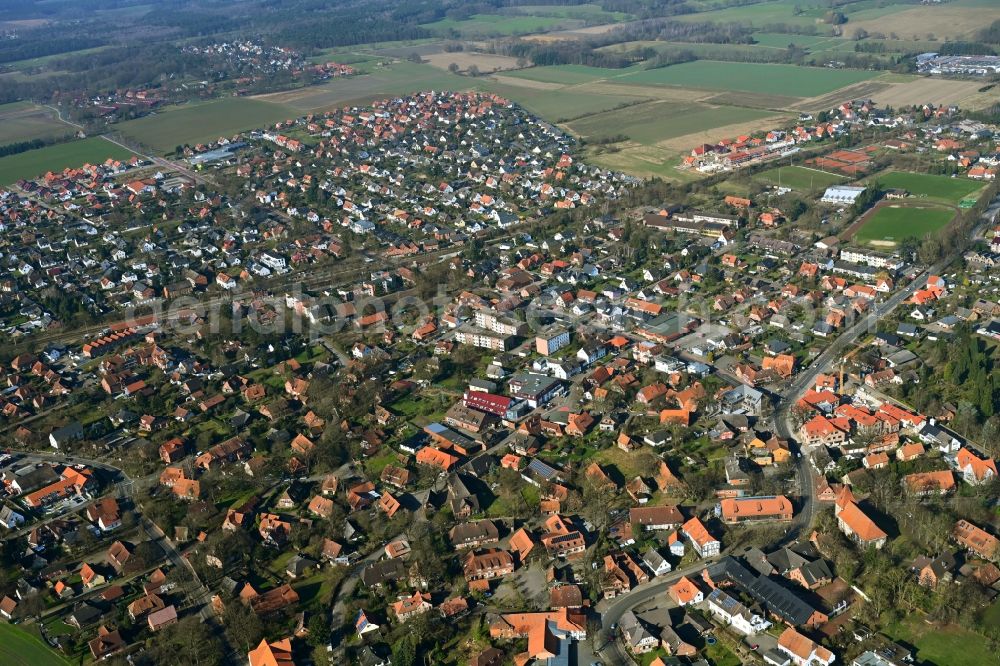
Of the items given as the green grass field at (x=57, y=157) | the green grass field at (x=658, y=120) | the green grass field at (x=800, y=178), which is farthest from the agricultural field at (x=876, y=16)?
the green grass field at (x=57, y=157)

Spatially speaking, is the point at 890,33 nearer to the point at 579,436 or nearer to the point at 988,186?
the point at 988,186

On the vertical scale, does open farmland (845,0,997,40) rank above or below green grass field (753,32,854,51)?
above

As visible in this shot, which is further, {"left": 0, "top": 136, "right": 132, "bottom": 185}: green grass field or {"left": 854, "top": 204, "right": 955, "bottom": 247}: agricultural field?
{"left": 0, "top": 136, "right": 132, "bottom": 185}: green grass field

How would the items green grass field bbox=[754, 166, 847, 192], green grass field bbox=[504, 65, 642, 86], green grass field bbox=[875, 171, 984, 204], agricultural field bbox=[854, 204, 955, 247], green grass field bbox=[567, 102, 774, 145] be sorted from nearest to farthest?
agricultural field bbox=[854, 204, 955, 247], green grass field bbox=[875, 171, 984, 204], green grass field bbox=[754, 166, 847, 192], green grass field bbox=[567, 102, 774, 145], green grass field bbox=[504, 65, 642, 86]

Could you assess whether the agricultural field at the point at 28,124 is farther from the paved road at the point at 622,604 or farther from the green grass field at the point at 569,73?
the paved road at the point at 622,604

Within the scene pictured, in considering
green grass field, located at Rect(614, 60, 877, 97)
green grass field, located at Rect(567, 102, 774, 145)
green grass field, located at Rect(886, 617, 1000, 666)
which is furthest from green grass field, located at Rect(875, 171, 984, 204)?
green grass field, located at Rect(886, 617, 1000, 666)

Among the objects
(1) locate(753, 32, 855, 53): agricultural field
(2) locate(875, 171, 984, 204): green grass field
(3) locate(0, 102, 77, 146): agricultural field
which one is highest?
(1) locate(753, 32, 855, 53): agricultural field

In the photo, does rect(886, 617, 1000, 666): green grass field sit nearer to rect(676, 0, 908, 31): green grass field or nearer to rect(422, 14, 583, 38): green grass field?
rect(676, 0, 908, 31): green grass field
